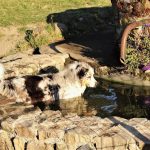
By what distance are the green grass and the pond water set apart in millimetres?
8822

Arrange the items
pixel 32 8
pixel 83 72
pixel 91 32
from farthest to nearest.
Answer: pixel 32 8 < pixel 91 32 < pixel 83 72

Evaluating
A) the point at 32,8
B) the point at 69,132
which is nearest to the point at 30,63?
the point at 69,132

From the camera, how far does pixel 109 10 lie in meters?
22.4

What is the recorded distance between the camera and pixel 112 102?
11766 mm

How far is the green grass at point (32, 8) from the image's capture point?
21094mm

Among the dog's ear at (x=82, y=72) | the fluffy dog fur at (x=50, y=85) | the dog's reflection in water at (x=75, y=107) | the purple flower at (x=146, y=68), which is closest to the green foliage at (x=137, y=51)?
the purple flower at (x=146, y=68)

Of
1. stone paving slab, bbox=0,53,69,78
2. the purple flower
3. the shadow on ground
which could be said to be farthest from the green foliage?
stone paving slab, bbox=0,53,69,78

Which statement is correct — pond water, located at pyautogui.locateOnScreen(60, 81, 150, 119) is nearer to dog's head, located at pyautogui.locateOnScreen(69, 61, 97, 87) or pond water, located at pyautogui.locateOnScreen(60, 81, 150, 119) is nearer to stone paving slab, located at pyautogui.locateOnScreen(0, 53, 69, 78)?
dog's head, located at pyautogui.locateOnScreen(69, 61, 97, 87)

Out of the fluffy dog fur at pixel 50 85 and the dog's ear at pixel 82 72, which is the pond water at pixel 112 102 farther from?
the dog's ear at pixel 82 72

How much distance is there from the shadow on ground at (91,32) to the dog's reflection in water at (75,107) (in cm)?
268

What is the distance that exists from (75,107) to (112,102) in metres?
0.90

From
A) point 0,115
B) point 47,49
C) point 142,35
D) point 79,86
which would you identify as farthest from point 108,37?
point 0,115

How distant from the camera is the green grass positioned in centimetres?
2109

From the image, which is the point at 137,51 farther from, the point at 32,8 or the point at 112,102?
the point at 32,8
